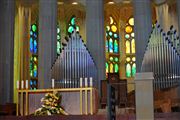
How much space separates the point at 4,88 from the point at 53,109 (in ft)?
22.7

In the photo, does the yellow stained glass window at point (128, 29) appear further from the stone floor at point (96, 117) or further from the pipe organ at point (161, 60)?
the stone floor at point (96, 117)

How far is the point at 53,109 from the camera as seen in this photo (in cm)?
1719

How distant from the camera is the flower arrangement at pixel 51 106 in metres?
17.0

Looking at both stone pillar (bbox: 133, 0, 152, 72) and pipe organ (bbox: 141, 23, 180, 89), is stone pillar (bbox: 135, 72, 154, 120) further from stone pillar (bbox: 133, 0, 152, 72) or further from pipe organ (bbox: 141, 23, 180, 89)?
stone pillar (bbox: 133, 0, 152, 72)

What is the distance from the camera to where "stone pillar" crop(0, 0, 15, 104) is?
76.3 feet

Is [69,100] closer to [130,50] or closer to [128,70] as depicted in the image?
[128,70]

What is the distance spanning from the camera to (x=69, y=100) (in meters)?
18.1

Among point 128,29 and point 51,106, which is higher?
point 128,29

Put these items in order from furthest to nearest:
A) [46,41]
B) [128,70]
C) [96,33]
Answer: [128,70]
[96,33]
[46,41]

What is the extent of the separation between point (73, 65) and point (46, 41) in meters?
2.94

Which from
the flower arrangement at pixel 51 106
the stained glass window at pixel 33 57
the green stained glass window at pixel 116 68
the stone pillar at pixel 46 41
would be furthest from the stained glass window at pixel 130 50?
the flower arrangement at pixel 51 106

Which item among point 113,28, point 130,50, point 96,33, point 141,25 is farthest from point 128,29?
point 96,33

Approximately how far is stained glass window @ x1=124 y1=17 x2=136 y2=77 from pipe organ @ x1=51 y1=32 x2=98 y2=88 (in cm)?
1180

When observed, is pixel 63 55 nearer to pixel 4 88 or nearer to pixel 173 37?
pixel 4 88
